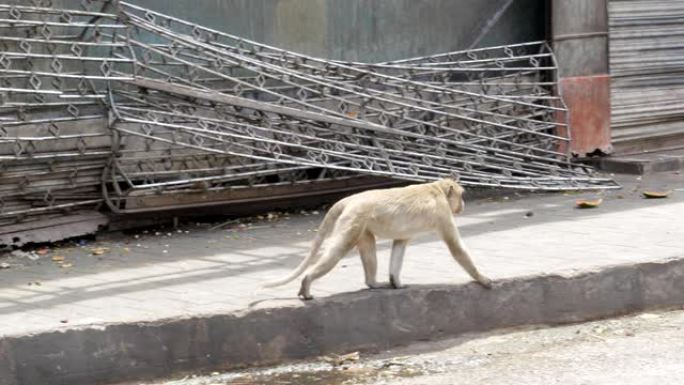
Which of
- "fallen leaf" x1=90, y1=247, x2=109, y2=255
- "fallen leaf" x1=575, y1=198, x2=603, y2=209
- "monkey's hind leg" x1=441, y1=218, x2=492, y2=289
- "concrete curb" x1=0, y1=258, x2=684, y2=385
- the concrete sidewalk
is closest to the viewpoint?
"concrete curb" x1=0, y1=258, x2=684, y2=385

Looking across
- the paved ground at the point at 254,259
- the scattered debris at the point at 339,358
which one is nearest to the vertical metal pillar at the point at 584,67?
the paved ground at the point at 254,259

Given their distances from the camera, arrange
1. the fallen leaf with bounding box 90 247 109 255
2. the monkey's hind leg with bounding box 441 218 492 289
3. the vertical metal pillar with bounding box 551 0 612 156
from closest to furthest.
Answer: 1. the monkey's hind leg with bounding box 441 218 492 289
2. the fallen leaf with bounding box 90 247 109 255
3. the vertical metal pillar with bounding box 551 0 612 156

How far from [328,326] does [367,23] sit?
4.64 m

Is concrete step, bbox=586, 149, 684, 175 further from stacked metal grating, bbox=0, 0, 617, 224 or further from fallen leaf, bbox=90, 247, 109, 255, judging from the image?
fallen leaf, bbox=90, 247, 109, 255

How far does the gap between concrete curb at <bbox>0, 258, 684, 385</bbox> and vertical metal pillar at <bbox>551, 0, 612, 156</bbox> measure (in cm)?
438

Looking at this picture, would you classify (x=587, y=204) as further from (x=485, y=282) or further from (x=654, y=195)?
(x=485, y=282)

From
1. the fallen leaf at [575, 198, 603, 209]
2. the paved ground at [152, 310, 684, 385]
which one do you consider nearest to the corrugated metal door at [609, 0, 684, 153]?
the fallen leaf at [575, 198, 603, 209]

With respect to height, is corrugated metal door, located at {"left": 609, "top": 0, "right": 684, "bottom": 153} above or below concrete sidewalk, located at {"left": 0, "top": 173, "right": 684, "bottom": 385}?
above

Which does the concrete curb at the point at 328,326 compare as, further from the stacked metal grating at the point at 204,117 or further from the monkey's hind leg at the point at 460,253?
the stacked metal grating at the point at 204,117

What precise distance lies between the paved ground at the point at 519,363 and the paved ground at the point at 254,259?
0.42 meters

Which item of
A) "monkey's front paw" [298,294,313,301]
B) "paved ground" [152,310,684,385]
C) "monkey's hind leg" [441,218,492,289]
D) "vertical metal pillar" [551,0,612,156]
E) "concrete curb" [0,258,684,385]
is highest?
"vertical metal pillar" [551,0,612,156]

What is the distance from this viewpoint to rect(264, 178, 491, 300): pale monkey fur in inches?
280

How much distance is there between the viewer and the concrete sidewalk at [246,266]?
6742 millimetres

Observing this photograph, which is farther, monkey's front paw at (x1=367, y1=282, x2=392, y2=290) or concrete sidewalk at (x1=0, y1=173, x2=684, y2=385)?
monkey's front paw at (x1=367, y1=282, x2=392, y2=290)
